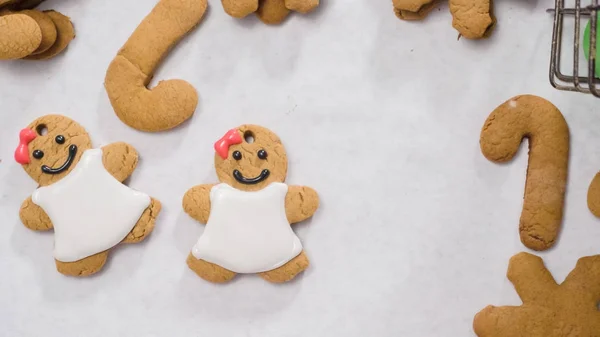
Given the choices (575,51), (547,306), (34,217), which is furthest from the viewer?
(34,217)

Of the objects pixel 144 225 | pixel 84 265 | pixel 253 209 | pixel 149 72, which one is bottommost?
pixel 84 265

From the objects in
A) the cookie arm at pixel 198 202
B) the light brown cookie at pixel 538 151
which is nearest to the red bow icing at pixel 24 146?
the cookie arm at pixel 198 202

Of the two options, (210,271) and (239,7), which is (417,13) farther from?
(210,271)

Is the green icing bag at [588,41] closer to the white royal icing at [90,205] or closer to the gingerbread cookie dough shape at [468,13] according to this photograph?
the gingerbread cookie dough shape at [468,13]

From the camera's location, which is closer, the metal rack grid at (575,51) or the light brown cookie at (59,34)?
the metal rack grid at (575,51)

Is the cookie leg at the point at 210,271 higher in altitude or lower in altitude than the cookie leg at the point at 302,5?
lower

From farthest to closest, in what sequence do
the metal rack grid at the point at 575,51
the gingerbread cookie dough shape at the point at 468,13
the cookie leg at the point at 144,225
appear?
the cookie leg at the point at 144,225, the gingerbread cookie dough shape at the point at 468,13, the metal rack grid at the point at 575,51

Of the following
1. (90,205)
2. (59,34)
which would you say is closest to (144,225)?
(90,205)
